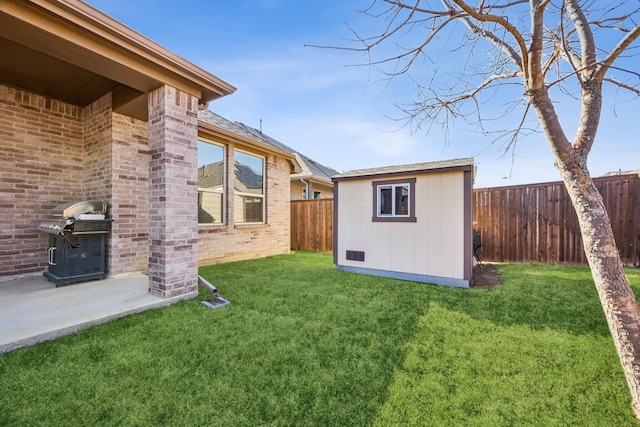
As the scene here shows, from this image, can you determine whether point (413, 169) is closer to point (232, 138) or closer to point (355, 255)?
point (355, 255)

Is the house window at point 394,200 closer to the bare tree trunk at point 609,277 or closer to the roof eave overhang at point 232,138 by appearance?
the bare tree trunk at point 609,277

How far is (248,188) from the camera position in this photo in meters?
7.73

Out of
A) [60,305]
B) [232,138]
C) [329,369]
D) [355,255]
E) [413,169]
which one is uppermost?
[232,138]

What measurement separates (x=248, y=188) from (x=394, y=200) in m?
4.20

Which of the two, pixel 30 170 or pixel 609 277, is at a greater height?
pixel 30 170

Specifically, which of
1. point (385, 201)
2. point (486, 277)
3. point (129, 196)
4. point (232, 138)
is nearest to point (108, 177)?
point (129, 196)

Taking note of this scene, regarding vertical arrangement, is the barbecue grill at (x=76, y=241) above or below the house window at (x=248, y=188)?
below

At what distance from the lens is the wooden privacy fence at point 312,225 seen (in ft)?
31.7

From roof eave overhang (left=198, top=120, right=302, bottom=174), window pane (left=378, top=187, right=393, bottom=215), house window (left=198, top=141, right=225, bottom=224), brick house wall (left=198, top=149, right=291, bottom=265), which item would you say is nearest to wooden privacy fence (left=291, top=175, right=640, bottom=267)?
window pane (left=378, top=187, right=393, bottom=215)

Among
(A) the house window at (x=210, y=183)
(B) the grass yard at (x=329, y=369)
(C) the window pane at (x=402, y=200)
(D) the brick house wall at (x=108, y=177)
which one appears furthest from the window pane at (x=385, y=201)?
(A) the house window at (x=210, y=183)

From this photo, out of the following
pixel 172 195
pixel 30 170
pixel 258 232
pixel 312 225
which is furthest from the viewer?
pixel 312 225

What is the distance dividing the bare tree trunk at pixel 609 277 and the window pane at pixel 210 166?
637cm

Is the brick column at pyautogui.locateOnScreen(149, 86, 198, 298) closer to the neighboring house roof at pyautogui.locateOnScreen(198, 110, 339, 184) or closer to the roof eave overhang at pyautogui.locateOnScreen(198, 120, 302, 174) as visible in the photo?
the roof eave overhang at pyautogui.locateOnScreen(198, 120, 302, 174)

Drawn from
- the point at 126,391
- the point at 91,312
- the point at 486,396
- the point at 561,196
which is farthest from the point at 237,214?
the point at 561,196
